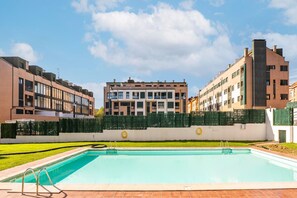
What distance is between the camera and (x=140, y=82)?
81625mm

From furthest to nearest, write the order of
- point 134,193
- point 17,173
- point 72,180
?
point 72,180
point 17,173
point 134,193

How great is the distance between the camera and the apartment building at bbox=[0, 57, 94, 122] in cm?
4531

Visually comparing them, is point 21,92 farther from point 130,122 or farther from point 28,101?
point 130,122

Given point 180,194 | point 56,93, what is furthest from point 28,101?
point 180,194

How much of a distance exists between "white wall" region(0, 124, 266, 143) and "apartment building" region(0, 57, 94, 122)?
44.4 feet

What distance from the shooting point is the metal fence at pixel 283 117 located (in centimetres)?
2559

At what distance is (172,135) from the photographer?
30.2 meters

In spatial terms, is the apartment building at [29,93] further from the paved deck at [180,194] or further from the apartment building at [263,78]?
the paved deck at [180,194]

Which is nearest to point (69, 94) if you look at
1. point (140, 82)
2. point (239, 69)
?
point (140, 82)

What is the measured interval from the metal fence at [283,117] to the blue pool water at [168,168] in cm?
636

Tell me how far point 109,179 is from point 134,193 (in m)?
4.95

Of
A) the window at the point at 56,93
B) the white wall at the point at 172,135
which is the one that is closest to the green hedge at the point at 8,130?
the white wall at the point at 172,135

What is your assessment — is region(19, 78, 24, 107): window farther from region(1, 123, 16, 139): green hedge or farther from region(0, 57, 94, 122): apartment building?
region(1, 123, 16, 139): green hedge

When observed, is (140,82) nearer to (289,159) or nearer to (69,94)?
(69,94)
